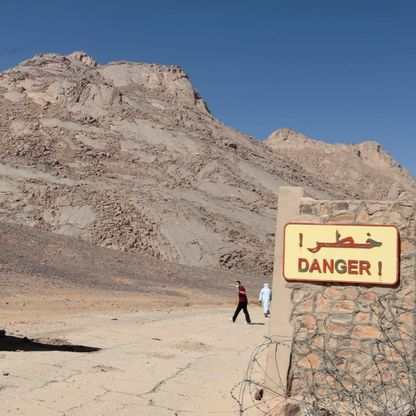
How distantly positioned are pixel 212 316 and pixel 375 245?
1557 cm

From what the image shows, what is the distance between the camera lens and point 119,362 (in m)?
11.0

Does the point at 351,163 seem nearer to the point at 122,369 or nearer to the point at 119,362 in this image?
the point at 119,362

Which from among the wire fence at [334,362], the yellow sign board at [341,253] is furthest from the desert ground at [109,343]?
the yellow sign board at [341,253]

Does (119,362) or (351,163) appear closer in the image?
(119,362)

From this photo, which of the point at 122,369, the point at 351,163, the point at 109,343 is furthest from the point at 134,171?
the point at 351,163

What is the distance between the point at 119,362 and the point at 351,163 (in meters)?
109

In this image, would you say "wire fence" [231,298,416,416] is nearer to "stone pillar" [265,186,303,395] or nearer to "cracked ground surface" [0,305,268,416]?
"stone pillar" [265,186,303,395]

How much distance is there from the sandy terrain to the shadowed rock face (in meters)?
24.5

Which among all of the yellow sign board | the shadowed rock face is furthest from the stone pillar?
the shadowed rock face

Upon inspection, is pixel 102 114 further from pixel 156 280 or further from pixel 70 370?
pixel 70 370

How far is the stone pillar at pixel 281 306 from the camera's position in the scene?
8.16 metres

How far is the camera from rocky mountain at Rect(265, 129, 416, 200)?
105 m

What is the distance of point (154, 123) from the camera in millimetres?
70375

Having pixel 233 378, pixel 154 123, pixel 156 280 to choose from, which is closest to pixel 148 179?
pixel 154 123
